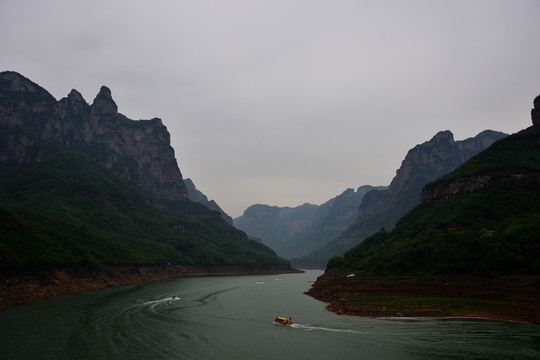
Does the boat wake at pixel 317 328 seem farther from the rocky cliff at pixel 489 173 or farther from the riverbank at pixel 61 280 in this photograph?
the rocky cliff at pixel 489 173

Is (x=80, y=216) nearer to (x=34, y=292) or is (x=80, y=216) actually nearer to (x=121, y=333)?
(x=34, y=292)

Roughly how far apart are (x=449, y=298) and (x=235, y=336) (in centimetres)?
4436

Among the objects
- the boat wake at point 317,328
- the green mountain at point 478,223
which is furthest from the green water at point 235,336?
the green mountain at point 478,223

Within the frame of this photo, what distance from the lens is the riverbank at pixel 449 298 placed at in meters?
63.8

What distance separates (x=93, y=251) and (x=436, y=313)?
113489 mm

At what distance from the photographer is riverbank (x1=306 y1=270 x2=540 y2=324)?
209ft

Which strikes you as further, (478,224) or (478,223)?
(478,223)

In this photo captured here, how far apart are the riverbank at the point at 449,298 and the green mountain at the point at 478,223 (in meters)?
4.01

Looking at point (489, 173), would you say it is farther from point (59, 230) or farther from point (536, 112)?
point (59, 230)

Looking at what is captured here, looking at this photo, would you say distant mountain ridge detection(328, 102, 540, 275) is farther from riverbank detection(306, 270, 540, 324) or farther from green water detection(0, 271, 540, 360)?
green water detection(0, 271, 540, 360)

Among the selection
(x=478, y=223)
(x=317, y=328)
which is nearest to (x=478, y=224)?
(x=478, y=223)

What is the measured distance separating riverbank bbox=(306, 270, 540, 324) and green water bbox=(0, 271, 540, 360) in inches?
186

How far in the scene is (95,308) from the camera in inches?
3022

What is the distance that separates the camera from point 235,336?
5562cm
